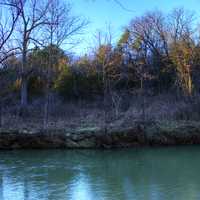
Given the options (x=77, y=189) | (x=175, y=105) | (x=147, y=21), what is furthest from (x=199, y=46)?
(x=77, y=189)

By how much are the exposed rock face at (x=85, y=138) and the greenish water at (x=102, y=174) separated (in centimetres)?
110

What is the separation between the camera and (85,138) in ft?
71.8

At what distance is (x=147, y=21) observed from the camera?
34844 millimetres

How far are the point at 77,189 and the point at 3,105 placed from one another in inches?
651

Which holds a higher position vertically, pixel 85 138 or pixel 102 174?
pixel 85 138

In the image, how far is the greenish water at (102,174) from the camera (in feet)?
36.5

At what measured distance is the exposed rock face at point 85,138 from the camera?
71.6 ft

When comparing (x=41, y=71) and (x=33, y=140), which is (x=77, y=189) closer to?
(x=33, y=140)

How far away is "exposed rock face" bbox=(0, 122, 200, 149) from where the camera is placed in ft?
71.6

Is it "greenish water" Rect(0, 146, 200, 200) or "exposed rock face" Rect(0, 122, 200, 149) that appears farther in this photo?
"exposed rock face" Rect(0, 122, 200, 149)

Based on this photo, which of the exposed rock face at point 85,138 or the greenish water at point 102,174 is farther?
the exposed rock face at point 85,138

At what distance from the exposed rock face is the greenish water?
1.10 metres

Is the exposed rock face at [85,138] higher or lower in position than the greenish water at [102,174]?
higher

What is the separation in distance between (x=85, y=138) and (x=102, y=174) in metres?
7.31
